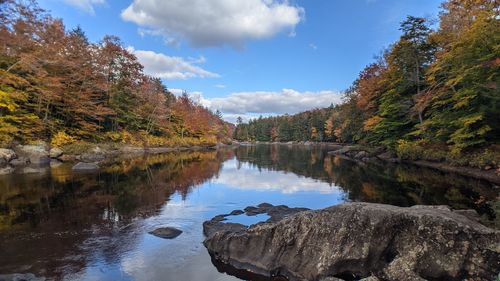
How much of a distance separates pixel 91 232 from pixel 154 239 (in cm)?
202

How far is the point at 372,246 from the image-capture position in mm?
6742

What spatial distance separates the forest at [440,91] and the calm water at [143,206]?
15.1ft

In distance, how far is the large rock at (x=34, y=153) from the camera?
28016 mm

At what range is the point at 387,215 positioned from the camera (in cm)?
687

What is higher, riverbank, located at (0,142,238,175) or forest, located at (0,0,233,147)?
forest, located at (0,0,233,147)

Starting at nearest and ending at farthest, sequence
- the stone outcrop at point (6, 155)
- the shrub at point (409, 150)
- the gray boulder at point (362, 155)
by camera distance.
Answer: the stone outcrop at point (6, 155) → the shrub at point (409, 150) → the gray boulder at point (362, 155)

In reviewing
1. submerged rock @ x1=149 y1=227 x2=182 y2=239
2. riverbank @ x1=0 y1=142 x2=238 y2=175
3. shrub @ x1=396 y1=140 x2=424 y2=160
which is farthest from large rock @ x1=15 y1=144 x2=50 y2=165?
shrub @ x1=396 y1=140 x2=424 y2=160

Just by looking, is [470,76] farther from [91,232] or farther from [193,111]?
[193,111]

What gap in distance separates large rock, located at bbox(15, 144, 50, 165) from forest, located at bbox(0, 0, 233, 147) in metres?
1.06

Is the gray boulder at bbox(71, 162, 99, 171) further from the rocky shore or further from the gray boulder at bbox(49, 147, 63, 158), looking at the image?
the rocky shore

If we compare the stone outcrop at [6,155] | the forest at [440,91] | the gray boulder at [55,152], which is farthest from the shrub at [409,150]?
the stone outcrop at [6,155]

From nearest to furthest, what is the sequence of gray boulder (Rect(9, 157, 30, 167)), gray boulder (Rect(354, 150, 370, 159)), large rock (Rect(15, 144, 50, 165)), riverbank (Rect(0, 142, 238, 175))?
riverbank (Rect(0, 142, 238, 175)), gray boulder (Rect(9, 157, 30, 167)), large rock (Rect(15, 144, 50, 165)), gray boulder (Rect(354, 150, 370, 159))

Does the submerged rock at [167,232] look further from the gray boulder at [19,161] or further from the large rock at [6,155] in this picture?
the large rock at [6,155]

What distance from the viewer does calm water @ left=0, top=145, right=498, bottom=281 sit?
745 centimetres
